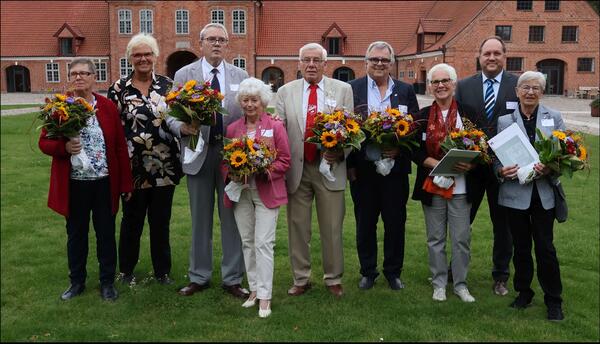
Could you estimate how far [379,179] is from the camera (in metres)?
5.38

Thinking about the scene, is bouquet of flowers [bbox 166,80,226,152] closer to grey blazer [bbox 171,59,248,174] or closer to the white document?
A: grey blazer [bbox 171,59,248,174]

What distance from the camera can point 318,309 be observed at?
5.00 meters

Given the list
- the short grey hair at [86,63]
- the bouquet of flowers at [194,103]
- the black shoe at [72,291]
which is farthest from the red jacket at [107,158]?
the black shoe at [72,291]

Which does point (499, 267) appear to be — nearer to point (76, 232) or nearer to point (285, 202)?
point (285, 202)

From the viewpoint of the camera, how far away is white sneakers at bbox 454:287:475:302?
5.21 meters

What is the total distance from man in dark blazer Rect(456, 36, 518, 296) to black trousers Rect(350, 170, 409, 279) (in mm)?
716

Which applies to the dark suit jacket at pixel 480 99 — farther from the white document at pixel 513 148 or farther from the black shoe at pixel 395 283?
the black shoe at pixel 395 283

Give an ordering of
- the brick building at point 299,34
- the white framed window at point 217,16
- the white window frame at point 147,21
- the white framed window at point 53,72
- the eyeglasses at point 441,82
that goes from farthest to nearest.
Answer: the white framed window at point 53,72
the white window frame at point 147,21
the white framed window at point 217,16
the brick building at point 299,34
the eyeglasses at point 441,82

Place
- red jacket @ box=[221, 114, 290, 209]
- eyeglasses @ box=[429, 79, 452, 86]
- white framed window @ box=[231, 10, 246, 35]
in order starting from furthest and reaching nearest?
white framed window @ box=[231, 10, 246, 35] → eyeglasses @ box=[429, 79, 452, 86] → red jacket @ box=[221, 114, 290, 209]

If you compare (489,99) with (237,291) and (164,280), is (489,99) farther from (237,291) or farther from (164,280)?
(164,280)

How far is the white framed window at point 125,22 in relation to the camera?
41719 mm

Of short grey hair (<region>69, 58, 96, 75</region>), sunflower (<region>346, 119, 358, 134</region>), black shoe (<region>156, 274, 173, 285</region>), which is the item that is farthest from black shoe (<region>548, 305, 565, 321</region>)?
short grey hair (<region>69, 58, 96, 75</region>)

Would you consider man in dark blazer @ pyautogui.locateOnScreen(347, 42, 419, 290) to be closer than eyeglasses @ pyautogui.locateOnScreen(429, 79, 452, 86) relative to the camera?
No

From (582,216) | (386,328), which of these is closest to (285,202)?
(386,328)
